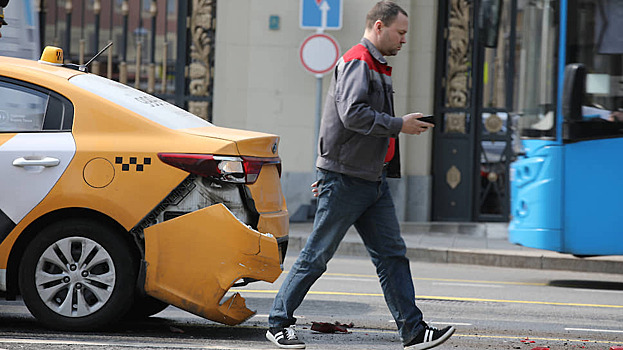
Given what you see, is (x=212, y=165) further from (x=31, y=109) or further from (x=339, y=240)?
(x=31, y=109)

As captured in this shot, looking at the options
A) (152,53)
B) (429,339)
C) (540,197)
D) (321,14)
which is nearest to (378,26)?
(429,339)

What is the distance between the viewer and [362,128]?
5176 mm

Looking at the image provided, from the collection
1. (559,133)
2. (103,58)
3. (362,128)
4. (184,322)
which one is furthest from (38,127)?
(103,58)

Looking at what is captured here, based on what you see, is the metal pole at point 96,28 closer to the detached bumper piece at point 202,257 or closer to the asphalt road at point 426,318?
the asphalt road at point 426,318

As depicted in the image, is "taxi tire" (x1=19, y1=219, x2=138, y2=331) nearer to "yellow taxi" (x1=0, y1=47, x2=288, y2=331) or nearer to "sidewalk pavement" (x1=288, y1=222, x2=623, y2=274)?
"yellow taxi" (x1=0, y1=47, x2=288, y2=331)

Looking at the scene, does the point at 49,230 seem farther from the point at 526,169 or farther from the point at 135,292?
the point at 526,169

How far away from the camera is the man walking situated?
522 cm

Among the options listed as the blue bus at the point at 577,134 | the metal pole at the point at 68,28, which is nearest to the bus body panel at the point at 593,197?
the blue bus at the point at 577,134

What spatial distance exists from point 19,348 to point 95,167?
3.53 ft

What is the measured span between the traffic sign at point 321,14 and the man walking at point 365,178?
7982 millimetres

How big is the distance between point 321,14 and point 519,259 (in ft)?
13.6

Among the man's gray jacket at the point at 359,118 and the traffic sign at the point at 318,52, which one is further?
the traffic sign at the point at 318,52

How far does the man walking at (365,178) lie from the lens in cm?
522

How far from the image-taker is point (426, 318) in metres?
7.04
